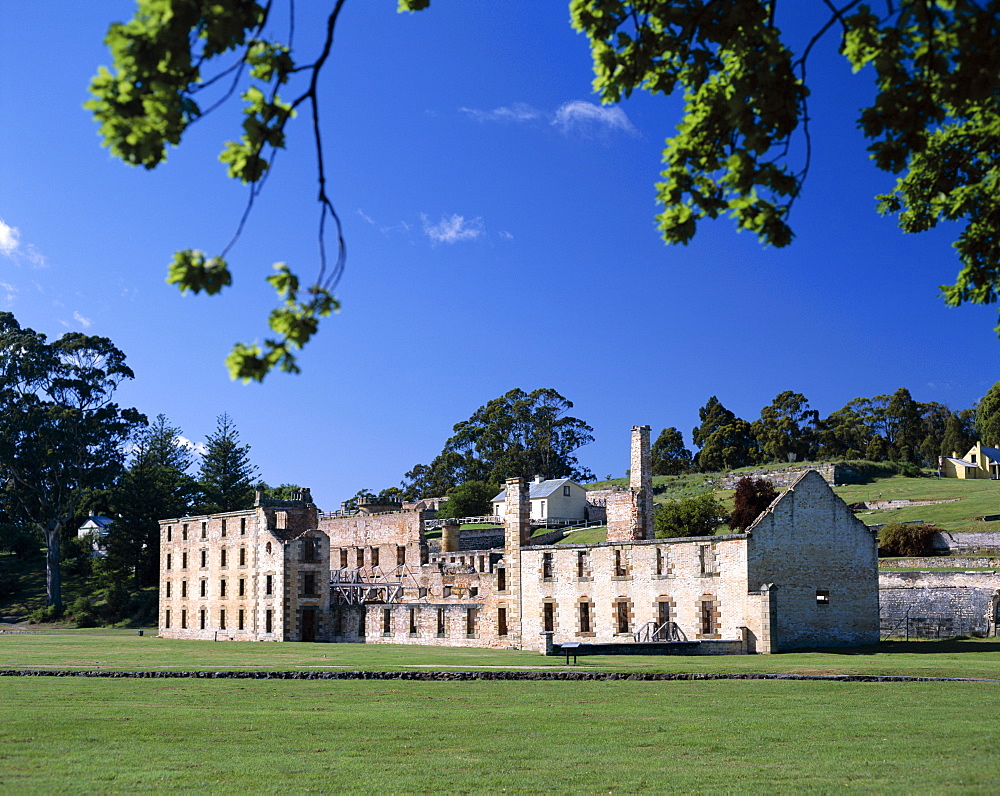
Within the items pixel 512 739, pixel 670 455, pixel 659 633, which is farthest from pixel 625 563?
pixel 670 455

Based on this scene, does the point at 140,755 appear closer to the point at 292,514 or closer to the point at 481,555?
the point at 481,555

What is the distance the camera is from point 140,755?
513 inches

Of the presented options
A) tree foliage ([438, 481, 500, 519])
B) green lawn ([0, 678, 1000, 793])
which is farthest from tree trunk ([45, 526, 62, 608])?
green lawn ([0, 678, 1000, 793])

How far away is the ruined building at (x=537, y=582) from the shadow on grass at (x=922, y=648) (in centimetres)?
126

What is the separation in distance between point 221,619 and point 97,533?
30629mm

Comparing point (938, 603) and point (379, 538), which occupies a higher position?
point (379, 538)

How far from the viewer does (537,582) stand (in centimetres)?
4469

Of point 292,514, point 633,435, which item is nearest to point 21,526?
point 292,514

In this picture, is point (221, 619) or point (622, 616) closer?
point (622, 616)

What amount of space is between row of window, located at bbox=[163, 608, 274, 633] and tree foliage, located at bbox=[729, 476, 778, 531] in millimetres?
28713

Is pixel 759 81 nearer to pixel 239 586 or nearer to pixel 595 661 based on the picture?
pixel 595 661

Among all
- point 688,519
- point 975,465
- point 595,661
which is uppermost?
point 975,465

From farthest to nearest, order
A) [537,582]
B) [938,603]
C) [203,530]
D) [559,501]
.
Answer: [559,501], [203,530], [537,582], [938,603]

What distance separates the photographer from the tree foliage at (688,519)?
197ft
